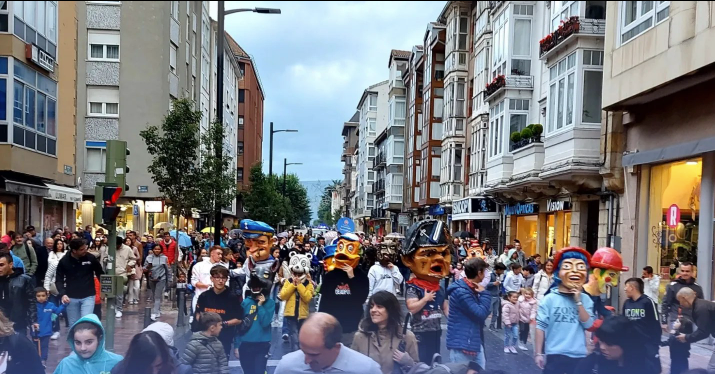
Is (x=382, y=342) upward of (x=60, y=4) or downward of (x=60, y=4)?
downward

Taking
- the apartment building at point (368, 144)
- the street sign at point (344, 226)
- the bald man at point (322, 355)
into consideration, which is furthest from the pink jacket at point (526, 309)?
the apartment building at point (368, 144)

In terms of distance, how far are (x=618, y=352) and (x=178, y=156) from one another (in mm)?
11039

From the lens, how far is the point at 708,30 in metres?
9.82

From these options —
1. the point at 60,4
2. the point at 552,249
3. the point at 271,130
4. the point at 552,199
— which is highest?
the point at 60,4

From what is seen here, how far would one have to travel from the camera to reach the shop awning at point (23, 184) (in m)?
15.8

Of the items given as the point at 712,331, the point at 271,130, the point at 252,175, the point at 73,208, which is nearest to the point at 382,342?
the point at 712,331

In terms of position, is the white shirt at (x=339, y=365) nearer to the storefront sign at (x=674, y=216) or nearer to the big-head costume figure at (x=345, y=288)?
the big-head costume figure at (x=345, y=288)

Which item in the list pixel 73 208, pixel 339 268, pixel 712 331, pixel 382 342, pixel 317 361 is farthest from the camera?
pixel 73 208

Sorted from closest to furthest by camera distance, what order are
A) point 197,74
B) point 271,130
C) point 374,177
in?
point 271,130 < point 197,74 < point 374,177

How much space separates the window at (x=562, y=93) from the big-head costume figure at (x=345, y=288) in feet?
32.2

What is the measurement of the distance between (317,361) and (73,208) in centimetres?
2093

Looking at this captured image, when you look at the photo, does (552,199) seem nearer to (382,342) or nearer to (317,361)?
(382,342)

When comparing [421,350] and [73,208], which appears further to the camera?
[73,208]

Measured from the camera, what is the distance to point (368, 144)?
26922 mm
